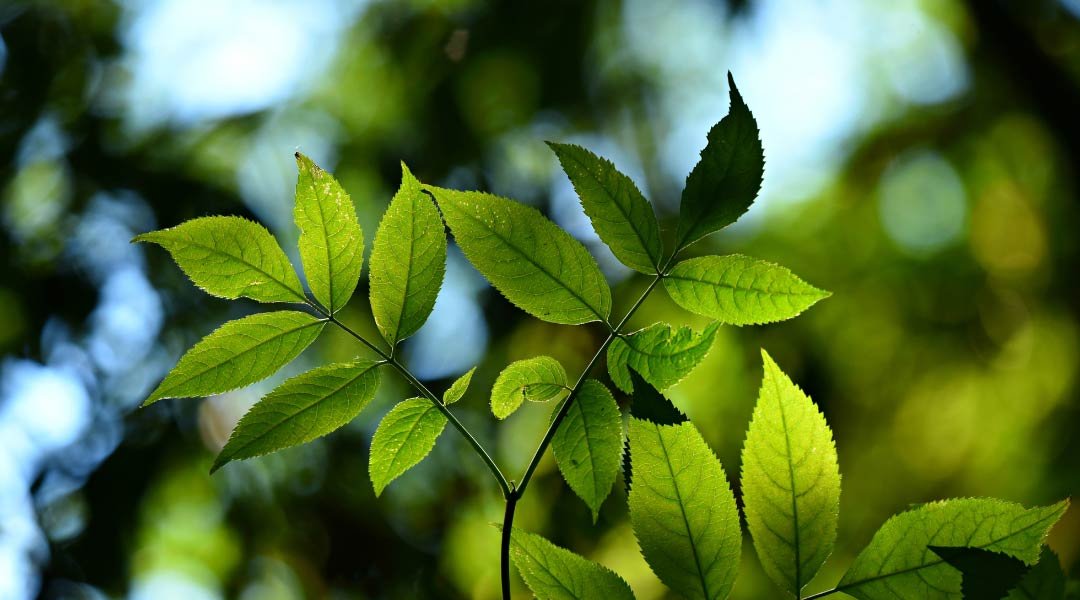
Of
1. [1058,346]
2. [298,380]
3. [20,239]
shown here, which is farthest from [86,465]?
[1058,346]

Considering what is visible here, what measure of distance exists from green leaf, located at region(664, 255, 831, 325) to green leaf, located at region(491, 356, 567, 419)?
9cm

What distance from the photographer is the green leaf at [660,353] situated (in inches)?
16.6

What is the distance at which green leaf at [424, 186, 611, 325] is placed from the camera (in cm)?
45

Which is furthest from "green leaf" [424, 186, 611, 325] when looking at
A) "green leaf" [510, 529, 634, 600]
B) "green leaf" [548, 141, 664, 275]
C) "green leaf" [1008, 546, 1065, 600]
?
"green leaf" [1008, 546, 1065, 600]

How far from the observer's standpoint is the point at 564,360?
229 centimetres

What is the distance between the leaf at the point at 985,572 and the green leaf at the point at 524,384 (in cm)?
23

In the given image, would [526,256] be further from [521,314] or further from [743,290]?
[521,314]

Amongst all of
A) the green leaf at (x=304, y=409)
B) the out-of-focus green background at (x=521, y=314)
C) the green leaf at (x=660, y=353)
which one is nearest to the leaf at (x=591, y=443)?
the green leaf at (x=660, y=353)

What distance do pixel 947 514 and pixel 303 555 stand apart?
227cm

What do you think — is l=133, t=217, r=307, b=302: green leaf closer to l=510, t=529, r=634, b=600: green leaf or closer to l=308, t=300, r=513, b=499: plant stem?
l=308, t=300, r=513, b=499: plant stem

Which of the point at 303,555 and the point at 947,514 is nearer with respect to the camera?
the point at 947,514

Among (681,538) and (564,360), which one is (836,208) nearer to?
(564,360)

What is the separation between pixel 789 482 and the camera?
0.42 m

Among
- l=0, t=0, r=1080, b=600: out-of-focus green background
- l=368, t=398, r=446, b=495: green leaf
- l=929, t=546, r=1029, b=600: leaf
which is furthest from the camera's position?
l=0, t=0, r=1080, b=600: out-of-focus green background
